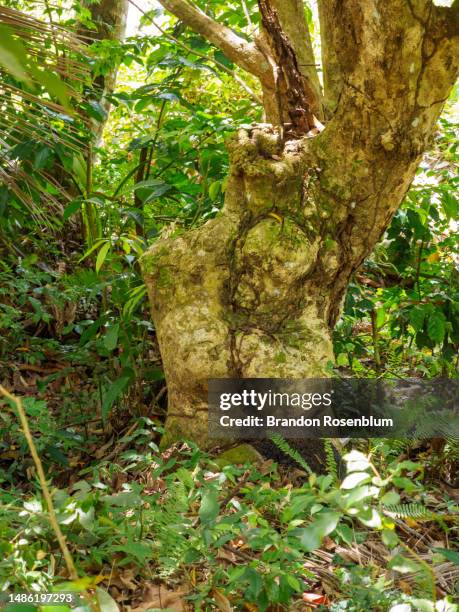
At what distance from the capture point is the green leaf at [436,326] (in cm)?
298

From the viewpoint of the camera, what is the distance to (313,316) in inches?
107

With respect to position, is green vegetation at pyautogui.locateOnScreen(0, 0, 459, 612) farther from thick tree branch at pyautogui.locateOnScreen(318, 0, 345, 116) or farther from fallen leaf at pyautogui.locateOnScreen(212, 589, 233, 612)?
thick tree branch at pyautogui.locateOnScreen(318, 0, 345, 116)

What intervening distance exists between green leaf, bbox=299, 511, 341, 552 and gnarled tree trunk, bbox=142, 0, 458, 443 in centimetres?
127

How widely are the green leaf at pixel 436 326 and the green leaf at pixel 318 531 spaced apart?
187 cm

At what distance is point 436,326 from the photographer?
9.80 feet

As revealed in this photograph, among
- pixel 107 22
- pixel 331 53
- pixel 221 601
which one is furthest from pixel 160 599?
pixel 107 22

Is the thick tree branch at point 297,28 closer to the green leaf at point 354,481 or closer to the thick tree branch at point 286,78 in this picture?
the thick tree branch at point 286,78

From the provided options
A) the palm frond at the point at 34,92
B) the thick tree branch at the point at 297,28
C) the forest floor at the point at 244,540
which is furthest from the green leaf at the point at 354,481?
the thick tree branch at the point at 297,28

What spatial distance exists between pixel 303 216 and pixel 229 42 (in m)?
1.05

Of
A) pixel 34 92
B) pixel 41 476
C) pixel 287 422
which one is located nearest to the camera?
pixel 41 476

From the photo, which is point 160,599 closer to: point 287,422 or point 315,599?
point 315,599

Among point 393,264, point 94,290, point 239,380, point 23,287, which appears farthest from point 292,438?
point 23,287

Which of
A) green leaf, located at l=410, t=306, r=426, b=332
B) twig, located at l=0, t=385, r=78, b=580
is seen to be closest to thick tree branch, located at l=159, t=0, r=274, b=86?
green leaf, located at l=410, t=306, r=426, b=332

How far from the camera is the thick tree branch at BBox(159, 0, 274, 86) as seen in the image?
3.03m
